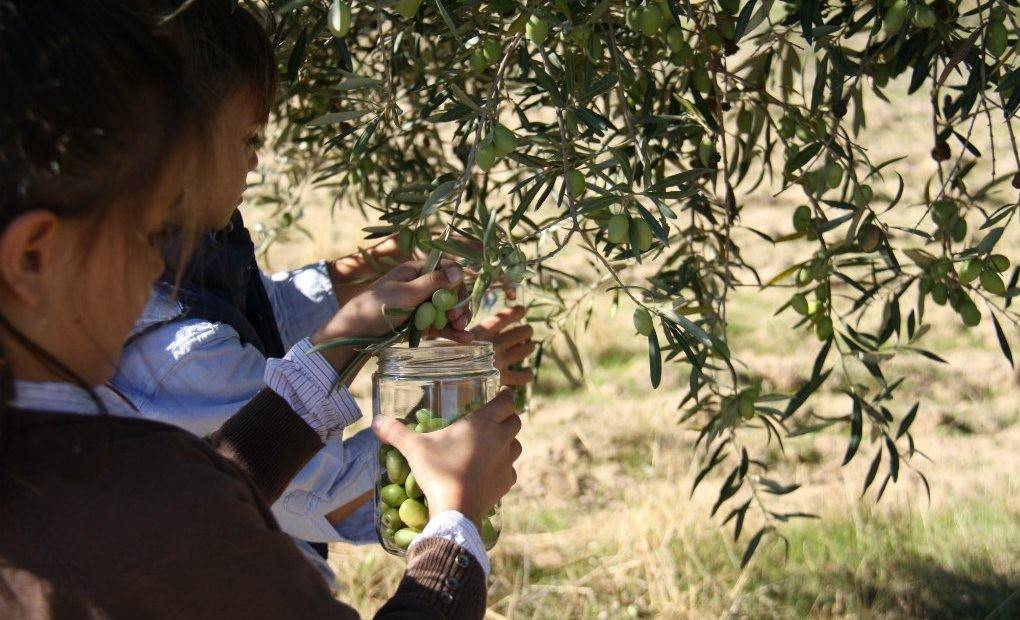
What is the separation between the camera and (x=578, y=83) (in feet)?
5.00

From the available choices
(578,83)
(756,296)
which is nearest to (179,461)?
(578,83)

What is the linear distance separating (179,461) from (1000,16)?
3.78ft

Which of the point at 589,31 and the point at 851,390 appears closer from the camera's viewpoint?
the point at 589,31

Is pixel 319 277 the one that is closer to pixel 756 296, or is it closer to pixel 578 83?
pixel 578 83

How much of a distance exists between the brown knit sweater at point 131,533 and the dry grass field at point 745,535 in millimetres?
1575

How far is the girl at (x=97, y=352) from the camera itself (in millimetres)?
864

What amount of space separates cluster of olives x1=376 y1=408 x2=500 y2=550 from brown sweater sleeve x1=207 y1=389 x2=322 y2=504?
0.11m

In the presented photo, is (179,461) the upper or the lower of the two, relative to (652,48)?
lower

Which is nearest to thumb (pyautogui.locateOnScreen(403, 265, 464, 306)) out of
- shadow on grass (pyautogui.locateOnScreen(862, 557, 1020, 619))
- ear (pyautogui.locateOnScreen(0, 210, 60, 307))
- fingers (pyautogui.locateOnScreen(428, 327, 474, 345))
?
fingers (pyautogui.locateOnScreen(428, 327, 474, 345))

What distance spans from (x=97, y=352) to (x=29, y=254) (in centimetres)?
11

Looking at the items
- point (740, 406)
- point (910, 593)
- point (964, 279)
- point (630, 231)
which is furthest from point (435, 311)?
point (910, 593)

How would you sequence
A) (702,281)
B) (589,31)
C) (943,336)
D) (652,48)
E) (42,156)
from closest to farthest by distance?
(42,156) < (589,31) < (652,48) < (702,281) < (943,336)

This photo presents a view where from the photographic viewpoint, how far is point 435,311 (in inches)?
53.6

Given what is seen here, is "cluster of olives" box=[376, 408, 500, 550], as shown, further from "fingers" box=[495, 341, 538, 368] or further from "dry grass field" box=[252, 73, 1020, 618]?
"dry grass field" box=[252, 73, 1020, 618]
